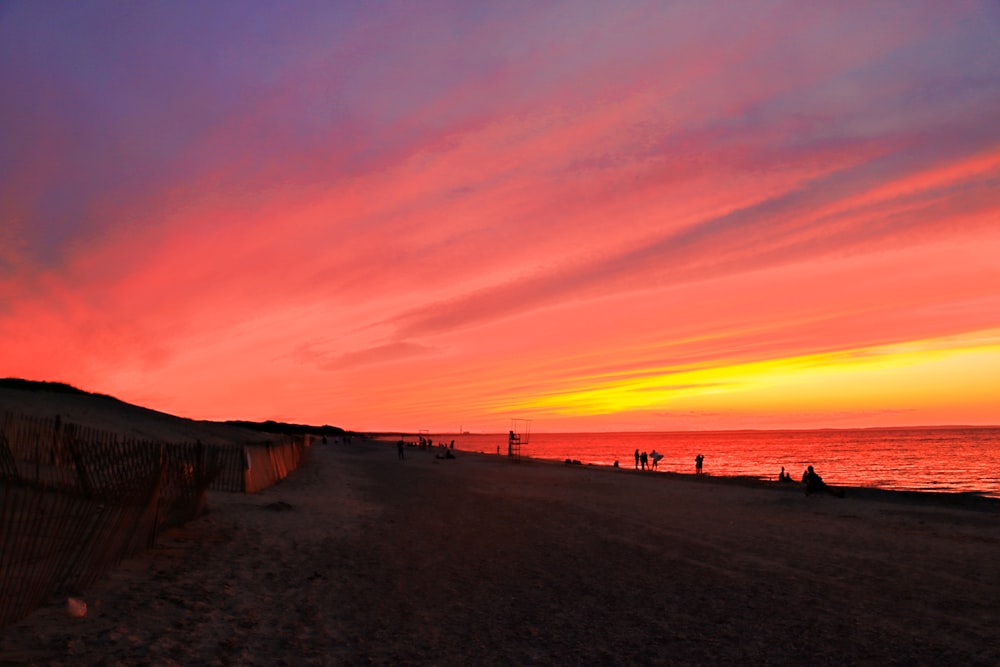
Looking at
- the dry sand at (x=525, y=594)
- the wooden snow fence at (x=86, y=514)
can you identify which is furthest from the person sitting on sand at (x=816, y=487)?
the wooden snow fence at (x=86, y=514)

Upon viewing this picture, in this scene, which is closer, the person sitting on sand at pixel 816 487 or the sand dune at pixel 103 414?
the person sitting on sand at pixel 816 487

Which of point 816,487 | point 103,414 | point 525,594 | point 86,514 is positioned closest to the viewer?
point 86,514

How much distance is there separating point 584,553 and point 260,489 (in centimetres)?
1508

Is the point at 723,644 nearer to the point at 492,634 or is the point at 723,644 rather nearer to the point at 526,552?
the point at 492,634

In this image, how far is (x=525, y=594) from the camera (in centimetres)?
1007

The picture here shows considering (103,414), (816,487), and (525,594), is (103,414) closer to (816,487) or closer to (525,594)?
(525,594)

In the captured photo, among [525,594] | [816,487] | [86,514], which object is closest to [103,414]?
[86,514]

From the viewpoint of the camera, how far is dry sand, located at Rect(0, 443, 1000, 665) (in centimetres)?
717

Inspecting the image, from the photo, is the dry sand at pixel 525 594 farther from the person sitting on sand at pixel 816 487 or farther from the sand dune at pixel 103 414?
the sand dune at pixel 103 414

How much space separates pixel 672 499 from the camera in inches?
1056

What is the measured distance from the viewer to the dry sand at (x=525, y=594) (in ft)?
23.5

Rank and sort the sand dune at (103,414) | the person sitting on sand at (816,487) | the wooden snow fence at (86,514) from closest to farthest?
the wooden snow fence at (86,514)
the person sitting on sand at (816,487)
the sand dune at (103,414)

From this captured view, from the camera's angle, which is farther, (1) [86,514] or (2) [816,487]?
(2) [816,487]

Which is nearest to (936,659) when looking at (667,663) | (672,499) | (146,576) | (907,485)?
(667,663)
